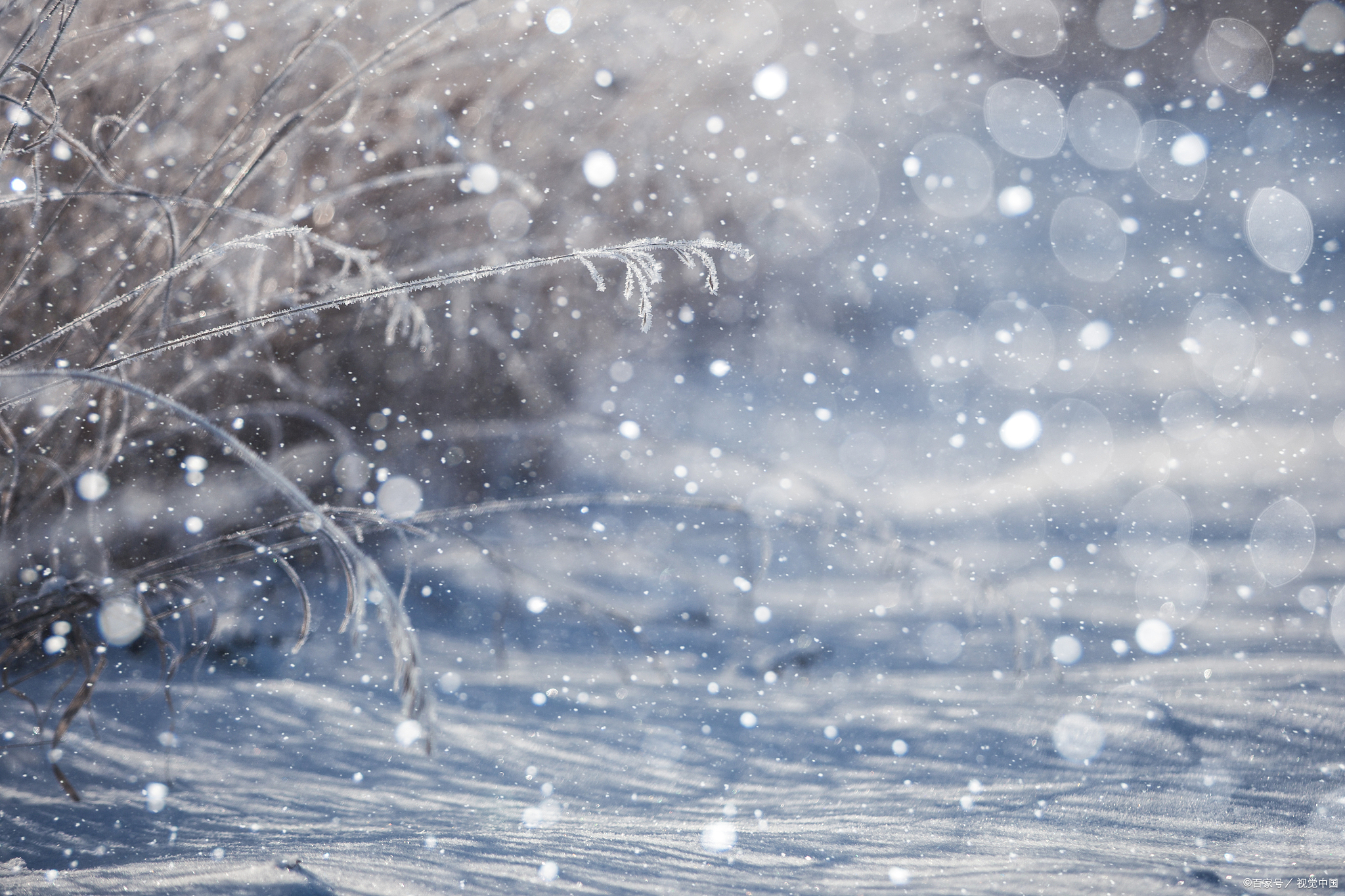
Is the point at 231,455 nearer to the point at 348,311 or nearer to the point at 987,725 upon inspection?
the point at 348,311

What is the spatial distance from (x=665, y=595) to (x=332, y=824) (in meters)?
0.77

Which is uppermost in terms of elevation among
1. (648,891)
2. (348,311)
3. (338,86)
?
(348,311)

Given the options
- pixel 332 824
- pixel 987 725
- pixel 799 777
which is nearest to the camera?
pixel 332 824

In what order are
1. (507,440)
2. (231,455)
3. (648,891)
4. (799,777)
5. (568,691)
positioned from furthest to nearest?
1. (507,440)
2. (231,455)
3. (568,691)
4. (799,777)
5. (648,891)

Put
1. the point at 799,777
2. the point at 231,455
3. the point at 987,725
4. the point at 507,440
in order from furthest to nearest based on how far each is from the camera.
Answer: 1. the point at 507,440
2. the point at 231,455
3. the point at 987,725
4. the point at 799,777

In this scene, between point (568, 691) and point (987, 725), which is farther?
point (568, 691)

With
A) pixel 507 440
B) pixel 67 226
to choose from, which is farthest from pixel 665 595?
pixel 67 226

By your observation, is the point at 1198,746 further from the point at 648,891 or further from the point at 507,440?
the point at 507,440

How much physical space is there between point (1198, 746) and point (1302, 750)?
0.09 m

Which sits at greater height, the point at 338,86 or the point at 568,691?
the point at 338,86

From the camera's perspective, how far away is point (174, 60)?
0.87 meters

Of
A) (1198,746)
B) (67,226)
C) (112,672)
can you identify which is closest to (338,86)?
(67,226)

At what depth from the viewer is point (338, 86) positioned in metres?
0.48

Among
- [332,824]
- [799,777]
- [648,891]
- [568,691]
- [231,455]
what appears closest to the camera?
[648,891]
